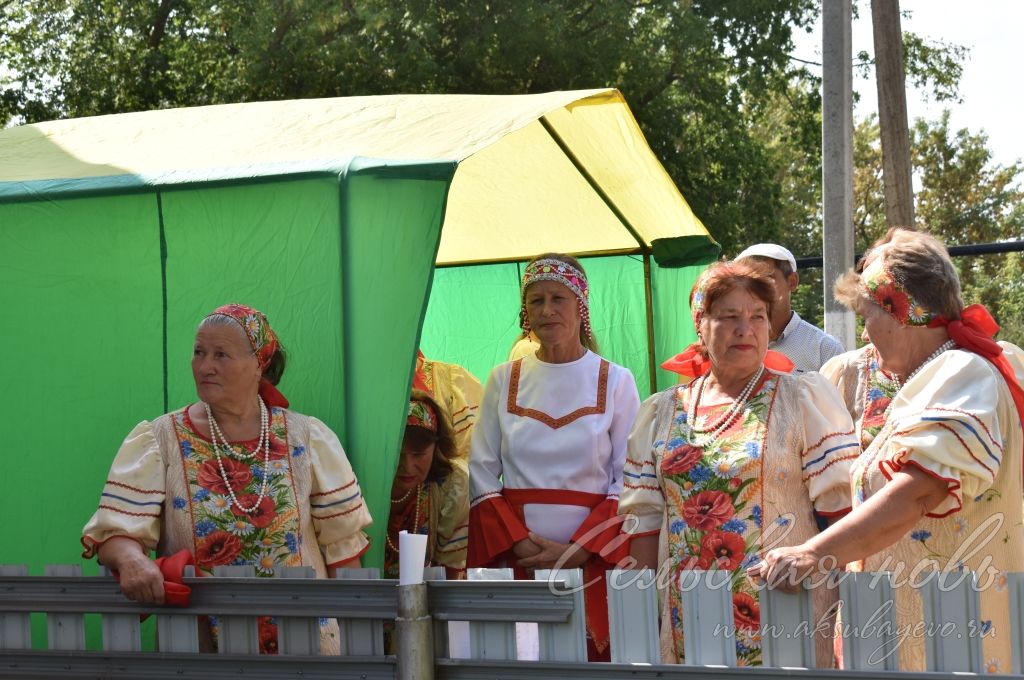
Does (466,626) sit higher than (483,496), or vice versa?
(483,496)

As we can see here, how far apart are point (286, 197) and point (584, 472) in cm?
133

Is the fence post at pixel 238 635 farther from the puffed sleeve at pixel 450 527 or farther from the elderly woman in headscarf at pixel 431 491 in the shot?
the puffed sleeve at pixel 450 527

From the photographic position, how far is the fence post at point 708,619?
2.54 meters

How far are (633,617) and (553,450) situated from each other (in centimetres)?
153

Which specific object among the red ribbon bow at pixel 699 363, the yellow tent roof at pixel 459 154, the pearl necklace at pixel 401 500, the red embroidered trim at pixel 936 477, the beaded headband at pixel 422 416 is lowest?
the pearl necklace at pixel 401 500

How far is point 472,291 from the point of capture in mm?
7137

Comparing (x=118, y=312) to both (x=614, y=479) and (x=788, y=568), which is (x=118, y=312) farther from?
(x=788, y=568)

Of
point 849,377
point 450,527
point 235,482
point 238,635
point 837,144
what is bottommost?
point 238,635

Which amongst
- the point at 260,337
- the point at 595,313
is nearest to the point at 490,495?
the point at 260,337

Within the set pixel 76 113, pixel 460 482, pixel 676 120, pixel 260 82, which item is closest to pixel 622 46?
pixel 676 120

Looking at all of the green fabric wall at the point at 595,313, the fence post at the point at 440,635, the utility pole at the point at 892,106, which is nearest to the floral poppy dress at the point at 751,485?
the fence post at the point at 440,635

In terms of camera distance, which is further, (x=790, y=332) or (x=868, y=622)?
(x=790, y=332)

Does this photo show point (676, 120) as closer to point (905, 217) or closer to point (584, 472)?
point (905, 217)

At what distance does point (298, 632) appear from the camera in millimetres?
2922
